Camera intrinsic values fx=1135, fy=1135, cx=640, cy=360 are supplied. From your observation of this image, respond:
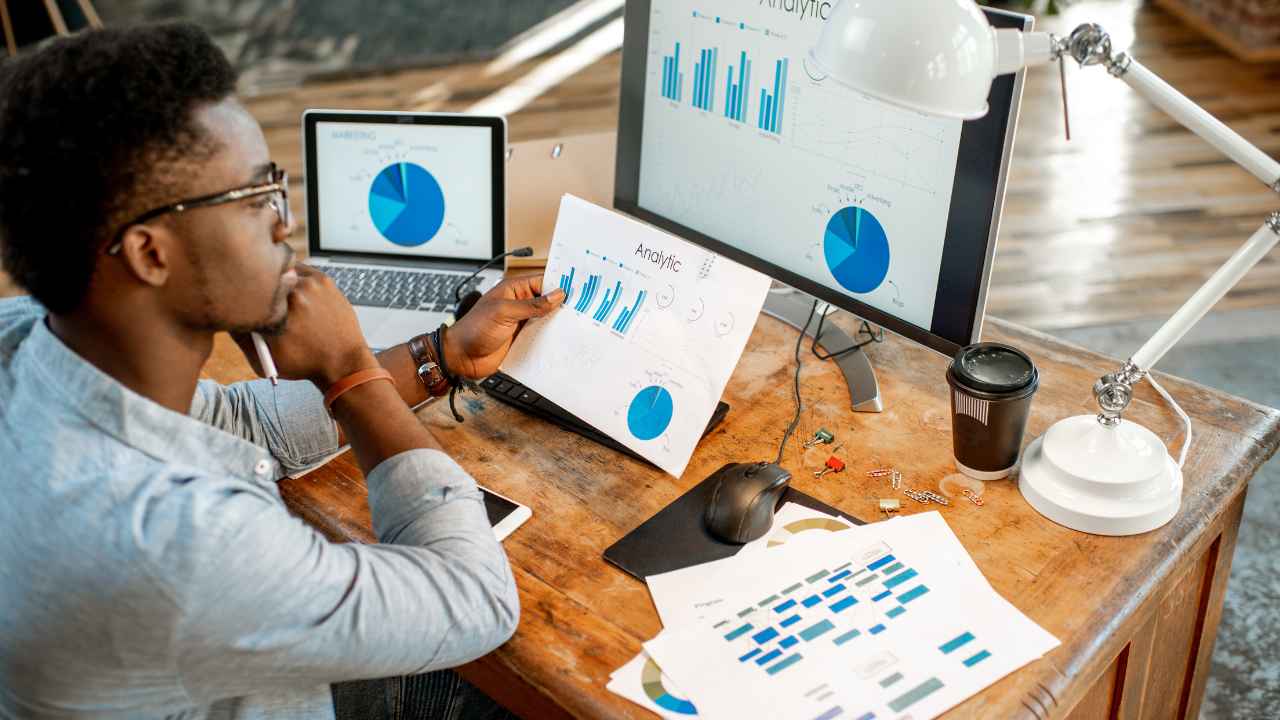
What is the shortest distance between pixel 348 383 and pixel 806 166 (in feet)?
2.04

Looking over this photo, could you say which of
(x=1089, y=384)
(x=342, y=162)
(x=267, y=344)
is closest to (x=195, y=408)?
(x=267, y=344)

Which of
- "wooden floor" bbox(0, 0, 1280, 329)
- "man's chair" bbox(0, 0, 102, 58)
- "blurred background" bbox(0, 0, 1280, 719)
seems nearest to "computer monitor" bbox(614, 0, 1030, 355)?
"blurred background" bbox(0, 0, 1280, 719)

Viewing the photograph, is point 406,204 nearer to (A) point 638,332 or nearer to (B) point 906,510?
(A) point 638,332

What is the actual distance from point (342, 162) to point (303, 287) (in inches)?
25.4

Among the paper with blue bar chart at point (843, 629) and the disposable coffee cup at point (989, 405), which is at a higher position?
the disposable coffee cup at point (989, 405)

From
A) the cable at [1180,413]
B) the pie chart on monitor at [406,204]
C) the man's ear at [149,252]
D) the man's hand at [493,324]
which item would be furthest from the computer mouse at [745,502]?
the pie chart on monitor at [406,204]

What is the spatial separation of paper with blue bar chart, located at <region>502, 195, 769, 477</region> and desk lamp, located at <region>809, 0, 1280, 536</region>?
30cm

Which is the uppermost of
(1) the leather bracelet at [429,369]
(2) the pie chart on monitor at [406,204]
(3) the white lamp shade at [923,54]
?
(3) the white lamp shade at [923,54]

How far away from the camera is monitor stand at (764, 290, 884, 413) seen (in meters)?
1.42

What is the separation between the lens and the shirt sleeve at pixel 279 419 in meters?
1.31

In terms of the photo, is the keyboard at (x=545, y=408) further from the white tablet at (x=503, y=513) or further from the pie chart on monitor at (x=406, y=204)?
the pie chart on monitor at (x=406, y=204)

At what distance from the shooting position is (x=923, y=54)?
994 millimetres

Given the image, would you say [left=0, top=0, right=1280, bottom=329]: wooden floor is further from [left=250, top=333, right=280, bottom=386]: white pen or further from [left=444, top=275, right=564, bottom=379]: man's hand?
[left=250, top=333, right=280, bottom=386]: white pen

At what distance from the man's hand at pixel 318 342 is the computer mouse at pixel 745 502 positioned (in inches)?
15.5
